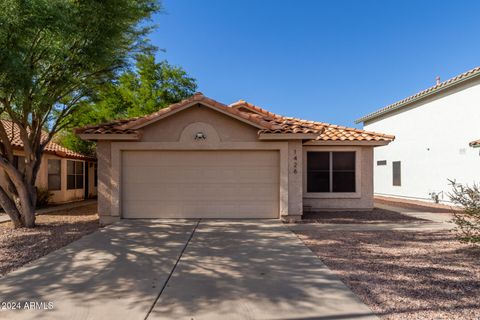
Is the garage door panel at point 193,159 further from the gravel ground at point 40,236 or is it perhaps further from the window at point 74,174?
the window at point 74,174

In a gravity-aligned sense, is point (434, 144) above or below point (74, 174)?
above

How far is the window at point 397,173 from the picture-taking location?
19.5 meters

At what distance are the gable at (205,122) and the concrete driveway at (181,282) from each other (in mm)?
3820

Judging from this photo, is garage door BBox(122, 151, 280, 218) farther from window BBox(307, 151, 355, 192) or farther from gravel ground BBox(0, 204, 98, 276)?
window BBox(307, 151, 355, 192)

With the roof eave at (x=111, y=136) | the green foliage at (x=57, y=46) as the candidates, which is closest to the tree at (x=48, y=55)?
the green foliage at (x=57, y=46)

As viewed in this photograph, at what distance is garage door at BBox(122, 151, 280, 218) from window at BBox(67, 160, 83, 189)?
31.0ft

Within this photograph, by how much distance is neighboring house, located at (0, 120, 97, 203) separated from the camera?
1544 cm

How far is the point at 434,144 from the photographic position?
1672cm

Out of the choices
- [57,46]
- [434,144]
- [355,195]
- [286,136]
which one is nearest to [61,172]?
[57,46]

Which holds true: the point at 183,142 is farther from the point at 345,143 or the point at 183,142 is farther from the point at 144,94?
the point at 144,94

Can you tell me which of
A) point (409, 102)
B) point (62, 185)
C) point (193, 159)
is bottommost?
point (62, 185)

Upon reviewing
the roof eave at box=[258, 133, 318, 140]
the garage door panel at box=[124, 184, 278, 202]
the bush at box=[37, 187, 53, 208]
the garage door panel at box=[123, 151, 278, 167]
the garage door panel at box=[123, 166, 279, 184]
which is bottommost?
the bush at box=[37, 187, 53, 208]

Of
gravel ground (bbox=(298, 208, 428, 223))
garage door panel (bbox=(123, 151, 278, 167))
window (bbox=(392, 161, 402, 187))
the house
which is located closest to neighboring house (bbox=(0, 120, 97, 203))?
the house

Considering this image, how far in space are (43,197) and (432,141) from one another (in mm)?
20937
